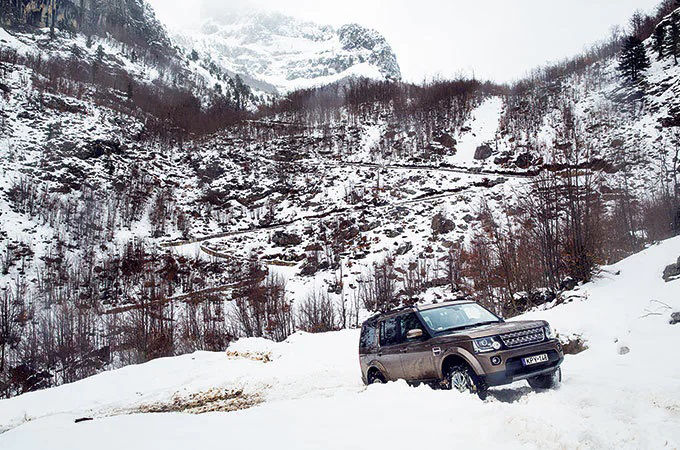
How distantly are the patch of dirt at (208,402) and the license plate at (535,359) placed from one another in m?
6.66

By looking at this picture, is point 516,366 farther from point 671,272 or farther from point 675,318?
point 671,272

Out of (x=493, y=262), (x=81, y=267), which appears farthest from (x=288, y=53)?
(x=493, y=262)

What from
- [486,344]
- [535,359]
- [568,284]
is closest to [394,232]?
[568,284]

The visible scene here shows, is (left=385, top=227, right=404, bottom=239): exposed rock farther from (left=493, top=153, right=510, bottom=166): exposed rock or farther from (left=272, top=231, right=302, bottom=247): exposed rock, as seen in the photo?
(left=493, top=153, right=510, bottom=166): exposed rock

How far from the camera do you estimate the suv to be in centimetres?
607

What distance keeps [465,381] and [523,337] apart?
1233 mm

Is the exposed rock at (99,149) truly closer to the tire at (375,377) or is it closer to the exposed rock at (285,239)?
the exposed rock at (285,239)

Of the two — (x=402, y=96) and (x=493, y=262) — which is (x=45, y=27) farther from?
(x=493, y=262)

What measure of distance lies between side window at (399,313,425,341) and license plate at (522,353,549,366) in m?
1.96

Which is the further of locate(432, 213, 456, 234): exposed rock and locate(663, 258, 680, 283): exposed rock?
locate(432, 213, 456, 234): exposed rock

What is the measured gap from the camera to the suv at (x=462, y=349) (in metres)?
6.07

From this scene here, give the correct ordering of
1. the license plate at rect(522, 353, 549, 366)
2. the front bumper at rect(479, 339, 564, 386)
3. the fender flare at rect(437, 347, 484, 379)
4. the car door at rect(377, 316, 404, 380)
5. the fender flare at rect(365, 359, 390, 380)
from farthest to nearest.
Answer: the fender flare at rect(365, 359, 390, 380) < the car door at rect(377, 316, 404, 380) < the license plate at rect(522, 353, 549, 366) < the fender flare at rect(437, 347, 484, 379) < the front bumper at rect(479, 339, 564, 386)

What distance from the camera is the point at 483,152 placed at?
50.4 m

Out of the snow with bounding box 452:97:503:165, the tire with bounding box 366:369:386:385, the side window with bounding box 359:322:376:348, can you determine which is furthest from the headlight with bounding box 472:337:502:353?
the snow with bounding box 452:97:503:165
